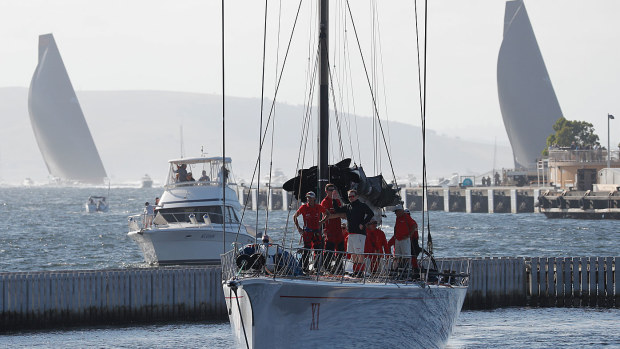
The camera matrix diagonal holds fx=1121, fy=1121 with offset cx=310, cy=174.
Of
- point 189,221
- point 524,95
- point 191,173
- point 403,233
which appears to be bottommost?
point 189,221

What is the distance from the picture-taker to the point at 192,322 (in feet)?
82.7

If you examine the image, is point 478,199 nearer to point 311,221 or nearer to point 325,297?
point 311,221

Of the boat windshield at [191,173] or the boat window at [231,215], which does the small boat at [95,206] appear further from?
the boat window at [231,215]

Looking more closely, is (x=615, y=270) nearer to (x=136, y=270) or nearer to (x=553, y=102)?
(x=136, y=270)

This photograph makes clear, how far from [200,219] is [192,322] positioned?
13.9m

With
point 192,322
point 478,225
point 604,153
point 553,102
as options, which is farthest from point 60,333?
point 553,102

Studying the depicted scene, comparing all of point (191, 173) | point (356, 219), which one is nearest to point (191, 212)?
point (191, 173)

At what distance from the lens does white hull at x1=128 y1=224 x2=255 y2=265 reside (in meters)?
37.8

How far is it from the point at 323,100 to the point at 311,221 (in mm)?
2159

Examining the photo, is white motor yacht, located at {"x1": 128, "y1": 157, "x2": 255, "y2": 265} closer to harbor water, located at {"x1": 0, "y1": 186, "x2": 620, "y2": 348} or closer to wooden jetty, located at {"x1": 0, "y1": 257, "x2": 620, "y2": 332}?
harbor water, located at {"x1": 0, "y1": 186, "x2": 620, "y2": 348}

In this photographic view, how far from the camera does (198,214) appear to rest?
39.0 metres

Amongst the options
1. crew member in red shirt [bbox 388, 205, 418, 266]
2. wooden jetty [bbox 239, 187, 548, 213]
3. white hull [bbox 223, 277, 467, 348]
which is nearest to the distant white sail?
wooden jetty [bbox 239, 187, 548, 213]

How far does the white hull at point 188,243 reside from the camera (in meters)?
37.8

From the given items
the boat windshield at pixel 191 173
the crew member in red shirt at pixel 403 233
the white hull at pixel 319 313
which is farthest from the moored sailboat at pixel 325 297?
the boat windshield at pixel 191 173
